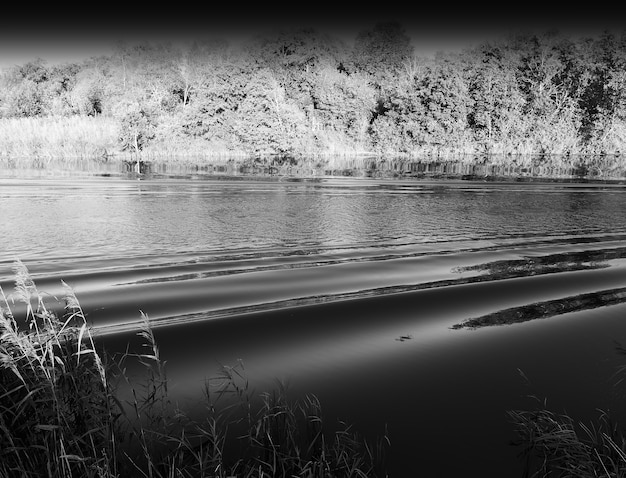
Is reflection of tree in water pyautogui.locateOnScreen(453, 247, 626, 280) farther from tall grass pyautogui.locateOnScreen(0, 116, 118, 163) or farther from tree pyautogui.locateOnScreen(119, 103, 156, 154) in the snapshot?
A: tree pyautogui.locateOnScreen(119, 103, 156, 154)

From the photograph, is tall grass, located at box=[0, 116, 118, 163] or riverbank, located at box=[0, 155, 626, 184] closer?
riverbank, located at box=[0, 155, 626, 184]

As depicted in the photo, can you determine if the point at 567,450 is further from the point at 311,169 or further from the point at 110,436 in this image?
the point at 311,169

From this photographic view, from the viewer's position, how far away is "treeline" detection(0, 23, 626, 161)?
38875 millimetres

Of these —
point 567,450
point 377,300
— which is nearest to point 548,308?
point 377,300

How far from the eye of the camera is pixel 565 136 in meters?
41.8

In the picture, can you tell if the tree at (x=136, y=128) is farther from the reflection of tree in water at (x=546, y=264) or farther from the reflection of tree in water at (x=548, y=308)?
the reflection of tree in water at (x=548, y=308)

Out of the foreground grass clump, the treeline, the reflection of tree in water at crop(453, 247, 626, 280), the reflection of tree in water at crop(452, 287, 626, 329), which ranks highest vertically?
the treeline

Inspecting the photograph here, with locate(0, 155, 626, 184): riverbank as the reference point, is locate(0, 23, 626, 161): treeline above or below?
above

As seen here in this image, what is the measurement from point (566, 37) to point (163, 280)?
156 ft

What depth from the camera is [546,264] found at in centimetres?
739

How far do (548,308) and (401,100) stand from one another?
133 ft

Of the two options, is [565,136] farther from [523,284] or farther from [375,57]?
[523,284]

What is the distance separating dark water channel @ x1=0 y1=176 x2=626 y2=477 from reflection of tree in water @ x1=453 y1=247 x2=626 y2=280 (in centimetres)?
5

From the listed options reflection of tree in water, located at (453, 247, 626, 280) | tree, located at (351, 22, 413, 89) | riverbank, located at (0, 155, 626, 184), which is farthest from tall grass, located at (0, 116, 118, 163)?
tree, located at (351, 22, 413, 89)
